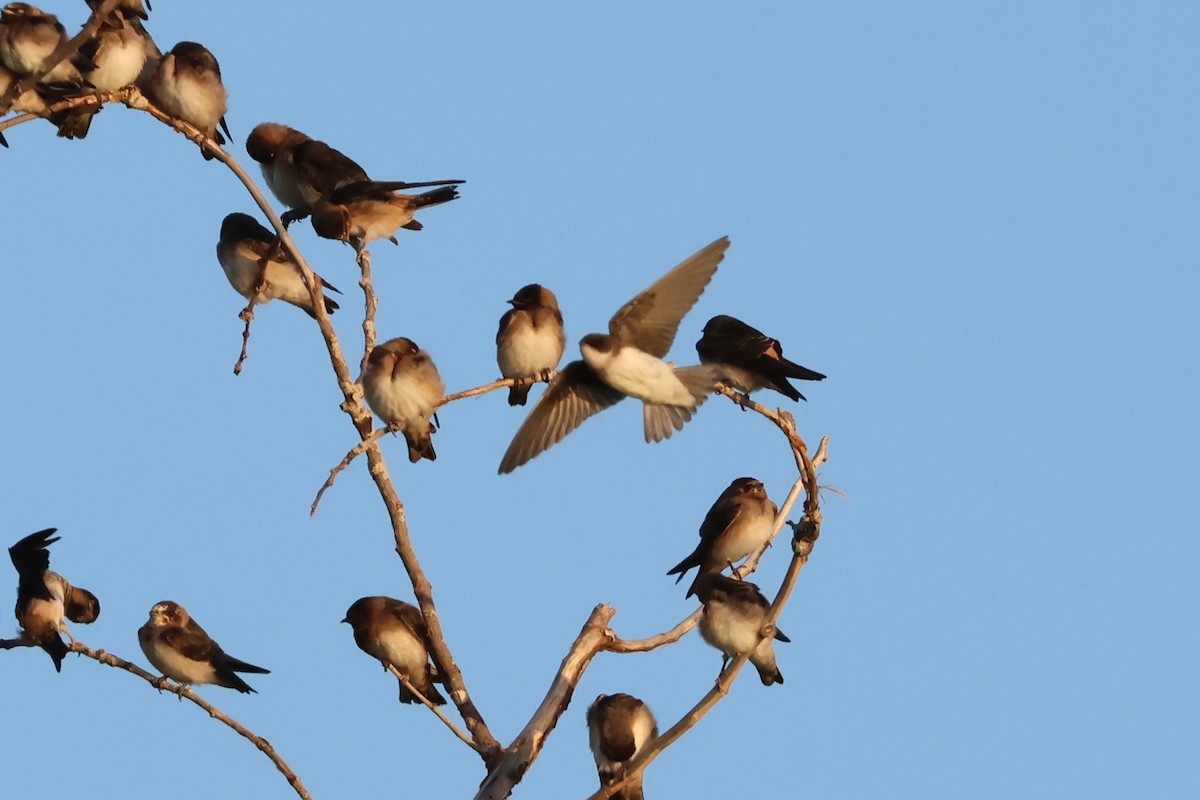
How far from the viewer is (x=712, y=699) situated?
7.31m

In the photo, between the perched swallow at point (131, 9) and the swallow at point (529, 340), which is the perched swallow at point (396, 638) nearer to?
the swallow at point (529, 340)

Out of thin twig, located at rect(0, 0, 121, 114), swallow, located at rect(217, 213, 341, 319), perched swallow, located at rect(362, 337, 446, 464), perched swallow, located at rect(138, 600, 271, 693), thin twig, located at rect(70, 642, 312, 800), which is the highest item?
swallow, located at rect(217, 213, 341, 319)

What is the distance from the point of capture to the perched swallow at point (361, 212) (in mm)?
9188

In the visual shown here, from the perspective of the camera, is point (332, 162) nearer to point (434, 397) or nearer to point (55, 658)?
point (434, 397)

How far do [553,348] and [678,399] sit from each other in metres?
1.13

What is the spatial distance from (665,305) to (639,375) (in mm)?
334

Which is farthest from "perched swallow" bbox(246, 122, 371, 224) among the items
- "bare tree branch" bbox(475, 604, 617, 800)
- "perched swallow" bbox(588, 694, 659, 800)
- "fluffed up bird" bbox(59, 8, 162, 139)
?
"perched swallow" bbox(588, 694, 659, 800)

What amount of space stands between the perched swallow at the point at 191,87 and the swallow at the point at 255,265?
2.45ft

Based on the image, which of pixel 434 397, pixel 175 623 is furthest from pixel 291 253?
pixel 175 623

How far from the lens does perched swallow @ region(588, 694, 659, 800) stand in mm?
9344

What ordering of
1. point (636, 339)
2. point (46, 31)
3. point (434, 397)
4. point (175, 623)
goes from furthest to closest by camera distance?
point (175, 623) → point (46, 31) → point (434, 397) → point (636, 339)

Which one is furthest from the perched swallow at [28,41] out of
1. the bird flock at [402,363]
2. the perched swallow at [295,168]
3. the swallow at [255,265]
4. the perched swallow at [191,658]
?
the perched swallow at [191,658]

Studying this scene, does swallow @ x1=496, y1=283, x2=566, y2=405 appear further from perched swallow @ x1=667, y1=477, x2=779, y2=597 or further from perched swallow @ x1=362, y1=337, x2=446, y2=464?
perched swallow @ x1=667, y1=477, x2=779, y2=597

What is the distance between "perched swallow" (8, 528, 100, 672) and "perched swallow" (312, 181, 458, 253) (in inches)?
93.5
